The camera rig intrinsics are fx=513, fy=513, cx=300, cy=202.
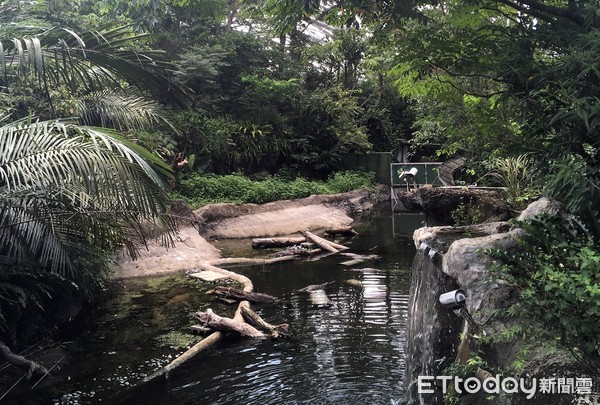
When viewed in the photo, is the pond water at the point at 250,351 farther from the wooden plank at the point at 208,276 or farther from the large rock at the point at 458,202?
the large rock at the point at 458,202

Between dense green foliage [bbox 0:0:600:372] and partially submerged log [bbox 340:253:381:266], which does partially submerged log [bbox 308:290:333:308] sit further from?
dense green foliage [bbox 0:0:600:372]

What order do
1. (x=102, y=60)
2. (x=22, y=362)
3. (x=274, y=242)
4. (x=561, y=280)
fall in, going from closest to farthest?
(x=561, y=280), (x=22, y=362), (x=102, y=60), (x=274, y=242)

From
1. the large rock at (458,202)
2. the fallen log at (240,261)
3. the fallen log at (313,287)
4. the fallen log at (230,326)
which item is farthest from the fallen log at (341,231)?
the fallen log at (230,326)

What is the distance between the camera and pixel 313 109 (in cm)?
2089

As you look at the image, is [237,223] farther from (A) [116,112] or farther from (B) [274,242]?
(A) [116,112]

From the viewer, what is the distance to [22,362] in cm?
507

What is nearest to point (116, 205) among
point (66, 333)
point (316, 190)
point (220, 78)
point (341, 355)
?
point (66, 333)

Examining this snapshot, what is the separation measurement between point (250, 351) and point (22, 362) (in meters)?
2.30

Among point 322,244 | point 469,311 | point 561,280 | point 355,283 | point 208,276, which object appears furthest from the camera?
point 322,244

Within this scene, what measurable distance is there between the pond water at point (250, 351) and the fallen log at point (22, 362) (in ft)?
0.88

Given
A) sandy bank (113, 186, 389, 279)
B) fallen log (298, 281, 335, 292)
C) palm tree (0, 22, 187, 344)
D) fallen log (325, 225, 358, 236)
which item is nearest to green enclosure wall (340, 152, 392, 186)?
sandy bank (113, 186, 389, 279)

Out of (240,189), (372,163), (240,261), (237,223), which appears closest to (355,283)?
(240,261)

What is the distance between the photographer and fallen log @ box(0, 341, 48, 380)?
502cm

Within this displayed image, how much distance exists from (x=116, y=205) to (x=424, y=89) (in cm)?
353
